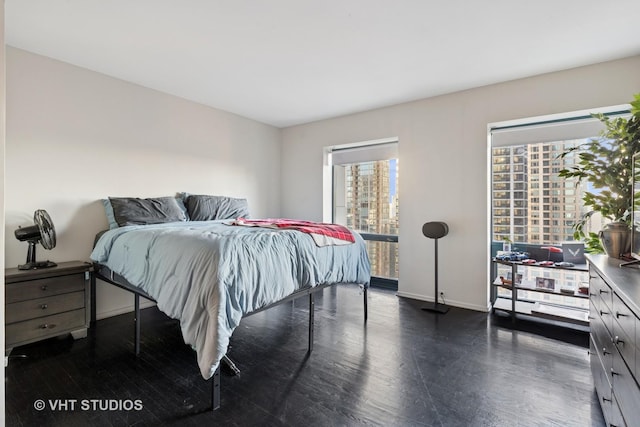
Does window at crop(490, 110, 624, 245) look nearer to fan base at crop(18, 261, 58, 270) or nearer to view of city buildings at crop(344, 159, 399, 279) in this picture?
view of city buildings at crop(344, 159, 399, 279)

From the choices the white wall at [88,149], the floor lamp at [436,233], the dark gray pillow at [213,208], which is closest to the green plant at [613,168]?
the floor lamp at [436,233]

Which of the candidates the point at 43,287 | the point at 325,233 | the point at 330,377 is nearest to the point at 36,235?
the point at 43,287

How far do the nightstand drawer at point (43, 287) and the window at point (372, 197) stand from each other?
345cm

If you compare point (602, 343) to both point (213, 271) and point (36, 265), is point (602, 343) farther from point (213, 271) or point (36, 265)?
point (36, 265)

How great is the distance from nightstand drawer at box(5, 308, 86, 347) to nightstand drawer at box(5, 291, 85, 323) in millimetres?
36

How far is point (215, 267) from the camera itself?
1745 mm

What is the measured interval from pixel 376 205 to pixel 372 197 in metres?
0.14

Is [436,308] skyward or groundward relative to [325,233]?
groundward

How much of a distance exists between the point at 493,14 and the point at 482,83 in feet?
4.36

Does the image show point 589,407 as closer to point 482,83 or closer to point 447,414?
point 447,414

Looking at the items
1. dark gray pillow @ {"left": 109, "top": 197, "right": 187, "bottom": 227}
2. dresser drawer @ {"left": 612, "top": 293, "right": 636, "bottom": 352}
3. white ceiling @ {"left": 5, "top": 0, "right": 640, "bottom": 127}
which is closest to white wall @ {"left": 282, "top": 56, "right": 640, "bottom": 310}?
white ceiling @ {"left": 5, "top": 0, "right": 640, "bottom": 127}

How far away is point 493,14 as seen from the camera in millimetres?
2154

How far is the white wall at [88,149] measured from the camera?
2.68 meters

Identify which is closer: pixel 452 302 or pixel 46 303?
pixel 46 303
